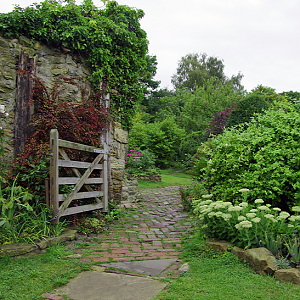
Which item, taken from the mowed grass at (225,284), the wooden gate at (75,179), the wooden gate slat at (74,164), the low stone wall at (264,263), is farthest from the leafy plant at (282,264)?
the wooden gate slat at (74,164)

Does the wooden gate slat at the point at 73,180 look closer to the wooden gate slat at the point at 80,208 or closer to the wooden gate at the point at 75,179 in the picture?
the wooden gate at the point at 75,179

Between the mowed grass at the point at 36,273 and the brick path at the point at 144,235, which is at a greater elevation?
the mowed grass at the point at 36,273

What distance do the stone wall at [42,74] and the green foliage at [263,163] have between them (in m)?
2.66

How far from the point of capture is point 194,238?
4.36m

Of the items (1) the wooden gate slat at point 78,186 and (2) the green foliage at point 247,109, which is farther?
(2) the green foliage at point 247,109

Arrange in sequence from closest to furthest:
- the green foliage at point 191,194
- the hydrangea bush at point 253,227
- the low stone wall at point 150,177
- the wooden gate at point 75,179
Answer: the hydrangea bush at point 253,227 < the wooden gate at point 75,179 < the green foliage at point 191,194 < the low stone wall at point 150,177

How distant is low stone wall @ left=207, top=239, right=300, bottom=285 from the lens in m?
2.56

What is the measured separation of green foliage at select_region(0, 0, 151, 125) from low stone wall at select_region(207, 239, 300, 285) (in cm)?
457

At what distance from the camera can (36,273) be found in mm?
2895

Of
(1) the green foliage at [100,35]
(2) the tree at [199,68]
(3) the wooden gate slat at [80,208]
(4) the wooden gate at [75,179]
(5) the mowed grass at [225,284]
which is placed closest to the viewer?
(5) the mowed grass at [225,284]

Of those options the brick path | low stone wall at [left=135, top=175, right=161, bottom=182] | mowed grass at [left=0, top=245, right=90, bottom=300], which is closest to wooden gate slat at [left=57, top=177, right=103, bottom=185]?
the brick path

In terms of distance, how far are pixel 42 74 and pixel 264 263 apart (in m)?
5.10

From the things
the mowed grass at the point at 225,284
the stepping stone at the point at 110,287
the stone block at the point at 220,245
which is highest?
the stone block at the point at 220,245

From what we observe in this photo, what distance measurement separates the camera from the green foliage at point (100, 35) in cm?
513
